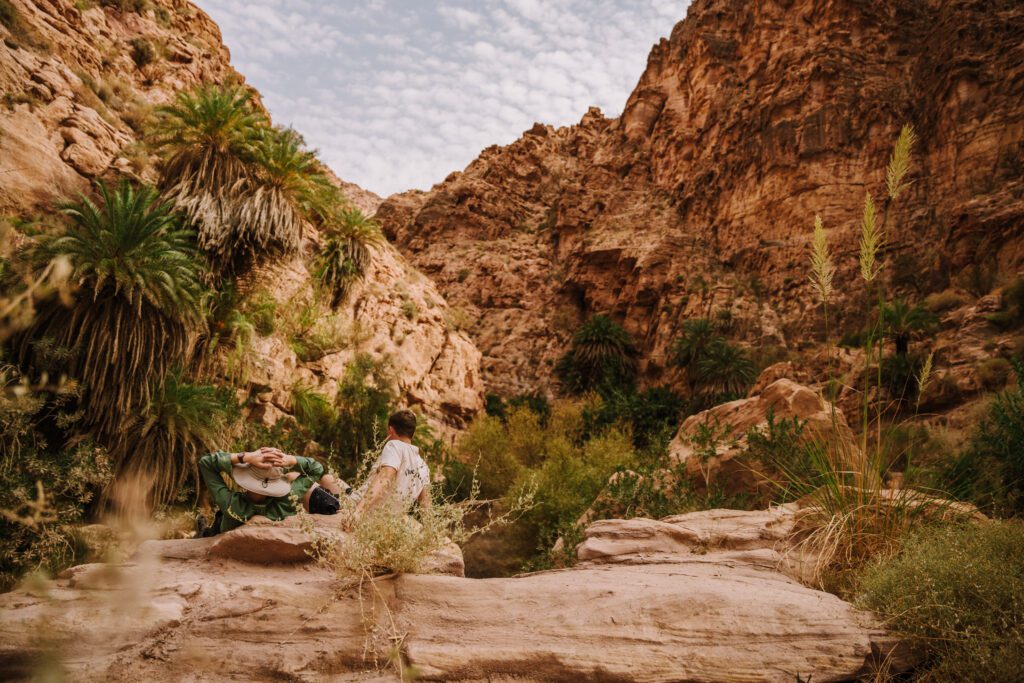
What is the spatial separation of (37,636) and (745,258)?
33978 mm

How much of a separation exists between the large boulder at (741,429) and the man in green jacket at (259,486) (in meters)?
5.03

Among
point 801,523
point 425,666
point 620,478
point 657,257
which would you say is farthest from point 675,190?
point 425,666

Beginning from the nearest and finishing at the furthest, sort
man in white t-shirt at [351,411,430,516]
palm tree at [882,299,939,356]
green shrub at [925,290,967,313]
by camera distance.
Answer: man in white t-shirt at [351,411,430,516], palm tree at [882,299,939,356], green shrub at [925,290,967,313]

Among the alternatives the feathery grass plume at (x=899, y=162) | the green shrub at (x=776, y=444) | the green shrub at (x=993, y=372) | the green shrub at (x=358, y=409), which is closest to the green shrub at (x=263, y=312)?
the green shrub at (x=358, y=409)

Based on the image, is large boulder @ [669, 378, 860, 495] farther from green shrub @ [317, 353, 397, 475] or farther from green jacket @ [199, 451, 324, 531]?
green shrub @ [317, 353, 397, 475]

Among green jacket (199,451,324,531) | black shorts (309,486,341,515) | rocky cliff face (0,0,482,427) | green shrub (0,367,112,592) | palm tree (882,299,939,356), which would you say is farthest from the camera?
palm tree (882,299,939,356)

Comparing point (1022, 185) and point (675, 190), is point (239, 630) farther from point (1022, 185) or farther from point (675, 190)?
point (675, 190)

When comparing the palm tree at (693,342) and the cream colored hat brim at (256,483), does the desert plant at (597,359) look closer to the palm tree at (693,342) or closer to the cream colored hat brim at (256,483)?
the palm tree at (693,342)

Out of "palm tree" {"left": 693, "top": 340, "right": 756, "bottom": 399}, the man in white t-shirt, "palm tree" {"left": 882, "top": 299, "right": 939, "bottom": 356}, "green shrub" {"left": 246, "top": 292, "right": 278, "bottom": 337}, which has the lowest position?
the man in white t-shirt

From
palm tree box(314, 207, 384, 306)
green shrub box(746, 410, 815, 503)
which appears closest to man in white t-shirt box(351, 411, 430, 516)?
green shrub box(746, 410, 815, 503)

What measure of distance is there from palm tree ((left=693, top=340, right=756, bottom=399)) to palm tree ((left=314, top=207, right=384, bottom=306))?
592 inches

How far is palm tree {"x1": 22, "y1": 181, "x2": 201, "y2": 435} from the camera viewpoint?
754cm

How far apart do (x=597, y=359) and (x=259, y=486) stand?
25035 millimetres

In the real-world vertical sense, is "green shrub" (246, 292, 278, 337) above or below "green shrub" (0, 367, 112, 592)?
above
